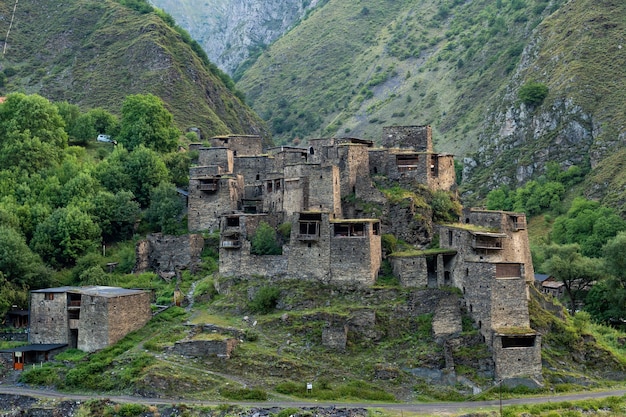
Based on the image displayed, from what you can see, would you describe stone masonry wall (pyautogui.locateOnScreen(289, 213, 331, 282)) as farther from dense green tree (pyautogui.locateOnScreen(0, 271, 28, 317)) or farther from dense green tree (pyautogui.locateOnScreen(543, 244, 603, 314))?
dense green tree (pyautogui.locateOnScreen(543, 244, 603, 314))

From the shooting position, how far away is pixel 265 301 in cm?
5484

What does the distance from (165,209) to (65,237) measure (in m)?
7.33

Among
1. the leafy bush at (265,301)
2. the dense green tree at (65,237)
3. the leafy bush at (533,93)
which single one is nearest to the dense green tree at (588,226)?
the leafy bush at (533,93)

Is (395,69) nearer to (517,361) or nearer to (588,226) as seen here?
(588,226)

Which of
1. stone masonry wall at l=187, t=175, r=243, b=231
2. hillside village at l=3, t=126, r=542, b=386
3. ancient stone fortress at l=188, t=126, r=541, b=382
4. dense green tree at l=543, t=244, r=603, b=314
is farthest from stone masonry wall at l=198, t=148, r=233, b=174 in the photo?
dense green tree at l=543, t=244, r=603, b=314

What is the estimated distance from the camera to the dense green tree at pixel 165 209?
213 feet

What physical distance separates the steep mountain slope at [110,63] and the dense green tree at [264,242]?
45.0m

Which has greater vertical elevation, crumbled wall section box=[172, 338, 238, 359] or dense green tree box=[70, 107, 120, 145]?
dense green tree box=[70, 107, 120, 145]

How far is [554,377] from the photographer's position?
50.0 metres

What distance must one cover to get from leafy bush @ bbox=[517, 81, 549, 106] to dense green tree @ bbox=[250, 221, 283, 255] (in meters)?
74.7

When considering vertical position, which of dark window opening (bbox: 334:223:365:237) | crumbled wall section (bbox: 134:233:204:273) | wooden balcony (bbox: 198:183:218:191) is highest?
wooden balcony (bbox: 198:183:218:191)

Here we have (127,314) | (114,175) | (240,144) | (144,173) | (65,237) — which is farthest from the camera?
(240,144)

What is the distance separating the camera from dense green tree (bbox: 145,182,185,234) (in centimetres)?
6494

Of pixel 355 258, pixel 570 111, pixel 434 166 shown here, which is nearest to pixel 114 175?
pixel 355 258
